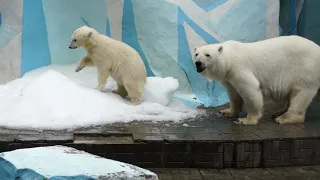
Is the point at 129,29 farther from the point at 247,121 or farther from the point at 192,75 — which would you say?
the point at 247,121

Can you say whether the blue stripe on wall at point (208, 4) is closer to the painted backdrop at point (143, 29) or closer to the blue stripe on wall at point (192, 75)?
the painted backdrop at point (143, 29)

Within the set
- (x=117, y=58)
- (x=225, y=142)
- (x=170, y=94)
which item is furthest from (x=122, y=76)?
(x=225, y=142)

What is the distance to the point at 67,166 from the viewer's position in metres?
2.65

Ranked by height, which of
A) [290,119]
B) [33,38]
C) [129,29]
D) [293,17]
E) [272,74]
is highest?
[293,17]

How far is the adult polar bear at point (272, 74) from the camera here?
5.74m

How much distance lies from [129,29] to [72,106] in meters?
2.52

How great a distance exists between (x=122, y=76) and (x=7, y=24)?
2.46m

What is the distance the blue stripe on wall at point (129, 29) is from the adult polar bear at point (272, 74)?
2247 mm

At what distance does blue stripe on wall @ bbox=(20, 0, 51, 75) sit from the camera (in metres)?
7.74

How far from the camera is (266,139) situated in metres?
4.98

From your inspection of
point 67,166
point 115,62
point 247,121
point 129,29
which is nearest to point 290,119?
point 247,121

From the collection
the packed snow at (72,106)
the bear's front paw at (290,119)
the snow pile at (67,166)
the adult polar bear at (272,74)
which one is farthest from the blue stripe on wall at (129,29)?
the snow pile at (67,166)

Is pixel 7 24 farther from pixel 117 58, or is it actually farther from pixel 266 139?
pixel 266 139

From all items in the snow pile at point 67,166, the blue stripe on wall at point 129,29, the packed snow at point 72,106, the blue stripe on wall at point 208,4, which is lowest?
the packed snow at point 72,106
